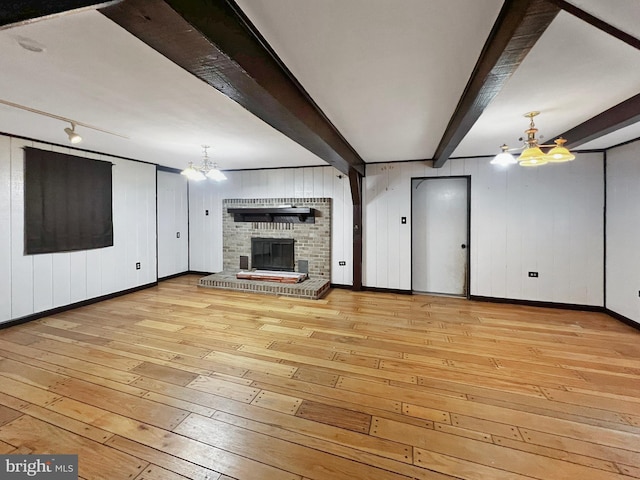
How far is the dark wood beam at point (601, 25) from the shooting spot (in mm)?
1211

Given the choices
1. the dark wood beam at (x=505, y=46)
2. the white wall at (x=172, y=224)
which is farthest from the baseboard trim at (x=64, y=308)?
the dark wood beam at (x=505, y=46)

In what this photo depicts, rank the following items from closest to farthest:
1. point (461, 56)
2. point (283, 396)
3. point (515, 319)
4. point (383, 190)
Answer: point (461, 56)
point (283, 396)
point (515, 319)
point (383, 190)

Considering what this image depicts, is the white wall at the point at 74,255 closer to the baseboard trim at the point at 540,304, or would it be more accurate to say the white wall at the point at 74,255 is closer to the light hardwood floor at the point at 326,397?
the light hardwood floor at the point at 326,397

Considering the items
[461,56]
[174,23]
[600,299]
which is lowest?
[600,299]

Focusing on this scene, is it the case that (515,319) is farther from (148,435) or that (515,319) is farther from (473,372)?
(148,435)

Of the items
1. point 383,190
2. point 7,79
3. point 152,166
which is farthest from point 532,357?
point 152,166

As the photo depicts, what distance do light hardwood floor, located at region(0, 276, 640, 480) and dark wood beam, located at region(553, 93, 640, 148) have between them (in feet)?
7.09

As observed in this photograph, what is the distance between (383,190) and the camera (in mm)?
5141

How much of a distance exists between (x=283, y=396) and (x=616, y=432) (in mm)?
2213

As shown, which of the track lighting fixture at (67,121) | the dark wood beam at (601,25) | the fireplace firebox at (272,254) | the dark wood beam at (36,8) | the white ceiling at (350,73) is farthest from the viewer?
the fireplace firebox at (272,254)

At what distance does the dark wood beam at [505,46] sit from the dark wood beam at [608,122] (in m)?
1.26

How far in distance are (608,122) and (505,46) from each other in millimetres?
2075

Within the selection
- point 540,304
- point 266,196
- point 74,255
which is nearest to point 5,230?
point 74,255

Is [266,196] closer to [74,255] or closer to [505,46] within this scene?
[74,255]
